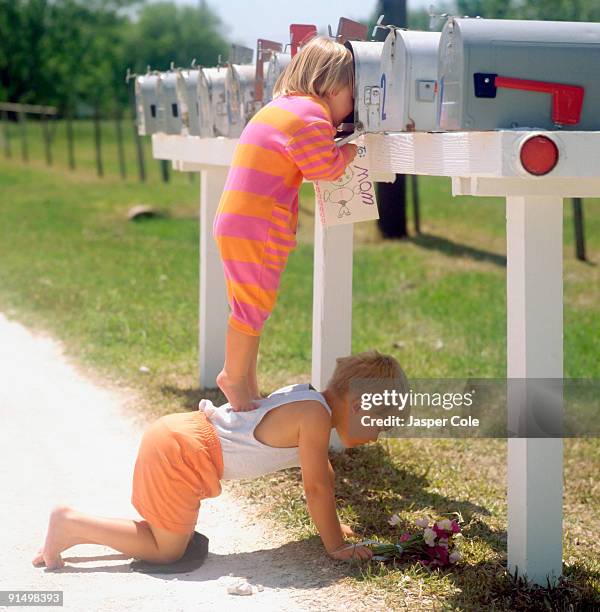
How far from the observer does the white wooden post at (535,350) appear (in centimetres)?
311

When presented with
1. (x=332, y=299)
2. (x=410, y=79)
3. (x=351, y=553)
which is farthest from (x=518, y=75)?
(x=332, y=299)

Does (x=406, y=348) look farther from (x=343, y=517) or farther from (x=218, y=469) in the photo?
(x=218, y=469)

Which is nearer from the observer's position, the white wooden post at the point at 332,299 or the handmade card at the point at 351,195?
the handmade card at the point at 351,195

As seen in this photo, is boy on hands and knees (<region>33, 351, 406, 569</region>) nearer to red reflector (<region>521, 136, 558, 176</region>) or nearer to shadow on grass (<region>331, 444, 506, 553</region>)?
shadow on grass (<region>331, 444, 506, 553</region>)

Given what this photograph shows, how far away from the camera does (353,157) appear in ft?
11.9

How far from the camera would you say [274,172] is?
3.56 meters

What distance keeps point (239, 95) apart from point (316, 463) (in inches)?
73.6

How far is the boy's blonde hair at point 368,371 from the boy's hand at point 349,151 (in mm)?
666

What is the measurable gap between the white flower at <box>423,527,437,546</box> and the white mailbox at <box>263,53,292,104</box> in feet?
6.20

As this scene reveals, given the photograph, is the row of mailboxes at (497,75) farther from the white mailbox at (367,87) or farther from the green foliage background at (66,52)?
the green foliage background at (66,52)

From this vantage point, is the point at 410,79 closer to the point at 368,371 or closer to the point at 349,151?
the point at 349,151

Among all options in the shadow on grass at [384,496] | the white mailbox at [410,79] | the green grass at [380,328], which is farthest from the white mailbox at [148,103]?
the white mailbox at [410,79]

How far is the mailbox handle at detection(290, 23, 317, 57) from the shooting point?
4.33 m

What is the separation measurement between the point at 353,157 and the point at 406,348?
3.67m
